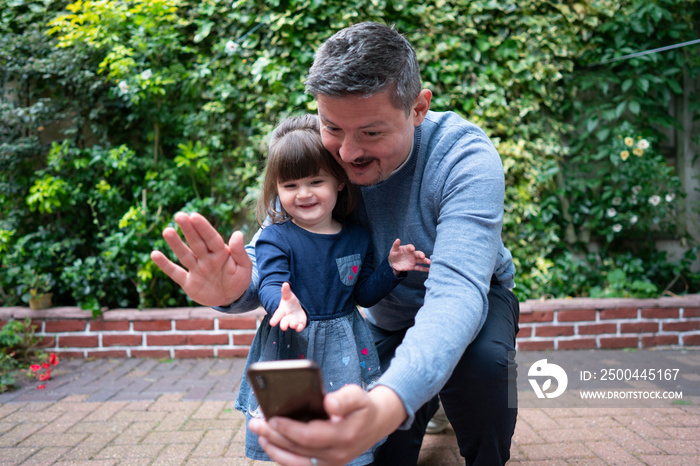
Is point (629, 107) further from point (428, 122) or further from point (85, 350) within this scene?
point (85, 350)

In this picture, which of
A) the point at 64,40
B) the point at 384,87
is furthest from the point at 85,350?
the point at 384,87

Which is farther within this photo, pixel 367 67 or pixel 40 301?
pixel 40 301

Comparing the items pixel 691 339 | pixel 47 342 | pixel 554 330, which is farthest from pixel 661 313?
pixel 47 342

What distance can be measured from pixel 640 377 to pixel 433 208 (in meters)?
2.12

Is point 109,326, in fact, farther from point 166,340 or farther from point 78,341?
point 166,340

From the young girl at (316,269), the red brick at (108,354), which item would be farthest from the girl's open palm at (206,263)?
the red brick at (108,354)

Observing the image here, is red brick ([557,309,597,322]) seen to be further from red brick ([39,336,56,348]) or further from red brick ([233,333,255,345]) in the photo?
red brick ([39,336,56,348])

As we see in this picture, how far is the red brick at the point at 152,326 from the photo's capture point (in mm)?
3475

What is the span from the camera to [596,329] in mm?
3533

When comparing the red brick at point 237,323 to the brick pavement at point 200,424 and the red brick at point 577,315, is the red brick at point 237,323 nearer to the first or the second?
the brick pavement at point 200,424

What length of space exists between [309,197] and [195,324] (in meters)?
2.12

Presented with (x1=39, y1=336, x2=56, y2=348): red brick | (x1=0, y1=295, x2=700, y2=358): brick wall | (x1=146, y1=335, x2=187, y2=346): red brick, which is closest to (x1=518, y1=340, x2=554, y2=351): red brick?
(x1=0, y1=295, x2=700, y2=358): brick wall

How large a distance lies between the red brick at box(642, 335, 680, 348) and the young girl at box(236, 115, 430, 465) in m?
2.64

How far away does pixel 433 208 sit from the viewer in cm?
171
